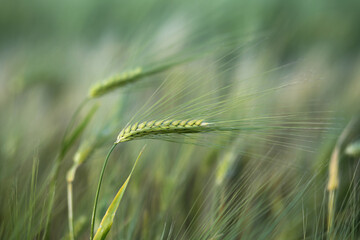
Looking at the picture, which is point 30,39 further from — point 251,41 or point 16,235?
point 16,235

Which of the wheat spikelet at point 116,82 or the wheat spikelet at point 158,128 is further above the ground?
the wheat spikelet at point 116,82

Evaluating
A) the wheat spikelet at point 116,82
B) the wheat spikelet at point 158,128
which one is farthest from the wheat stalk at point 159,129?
the wheat spikelet at point 116,82

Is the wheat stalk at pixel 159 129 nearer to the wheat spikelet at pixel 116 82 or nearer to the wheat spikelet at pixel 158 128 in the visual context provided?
the wheat spikelet at pixel 158 128

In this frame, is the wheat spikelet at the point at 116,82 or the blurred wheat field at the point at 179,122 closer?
the blurred wheat field at the point at 179,122

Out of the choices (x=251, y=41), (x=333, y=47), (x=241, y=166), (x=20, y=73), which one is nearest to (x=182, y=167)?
(x=241, y=166)

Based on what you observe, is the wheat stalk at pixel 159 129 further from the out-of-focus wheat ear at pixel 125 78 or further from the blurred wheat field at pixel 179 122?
the out-of-focus wheat ear at pixel 125 78

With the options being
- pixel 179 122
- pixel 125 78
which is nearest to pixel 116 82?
pixel 125 78

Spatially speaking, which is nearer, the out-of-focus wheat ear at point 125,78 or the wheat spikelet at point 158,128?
the wheat spikelet at point 158,128
